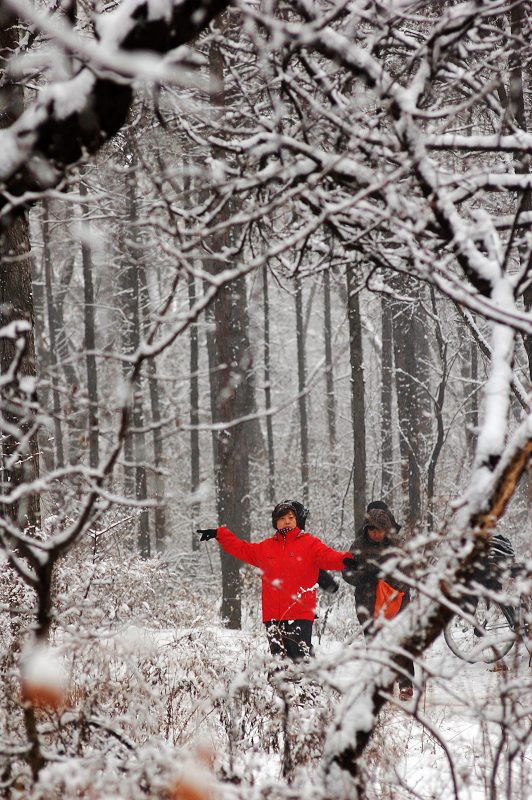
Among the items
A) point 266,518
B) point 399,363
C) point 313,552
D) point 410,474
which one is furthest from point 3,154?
point 266,518

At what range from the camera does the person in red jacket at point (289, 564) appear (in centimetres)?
588

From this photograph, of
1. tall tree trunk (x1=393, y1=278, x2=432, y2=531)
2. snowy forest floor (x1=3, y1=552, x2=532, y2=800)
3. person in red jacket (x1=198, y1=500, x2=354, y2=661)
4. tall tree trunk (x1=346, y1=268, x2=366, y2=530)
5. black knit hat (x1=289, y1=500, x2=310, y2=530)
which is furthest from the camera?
tall tree trunk (x1=393, y1=278, x2=432, y2=531)

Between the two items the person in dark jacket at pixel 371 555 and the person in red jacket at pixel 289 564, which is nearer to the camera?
the person in red jacket at pixel 289 564

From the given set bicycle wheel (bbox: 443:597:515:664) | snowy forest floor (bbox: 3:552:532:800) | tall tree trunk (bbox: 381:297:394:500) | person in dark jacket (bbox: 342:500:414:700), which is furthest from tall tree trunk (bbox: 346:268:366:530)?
snowy forest floor (bbox: 3:552:532:800)

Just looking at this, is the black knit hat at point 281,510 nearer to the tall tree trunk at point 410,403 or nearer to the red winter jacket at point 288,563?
the red winter jacket at point 288,563

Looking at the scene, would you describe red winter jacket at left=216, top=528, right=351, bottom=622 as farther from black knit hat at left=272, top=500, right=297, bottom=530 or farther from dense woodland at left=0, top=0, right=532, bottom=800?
dense woodland at left=0, top=0, right=532, bottom=800

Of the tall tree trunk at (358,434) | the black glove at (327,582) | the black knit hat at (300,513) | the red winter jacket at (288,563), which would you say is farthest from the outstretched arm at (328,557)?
the tall tree trunk at (358,434)

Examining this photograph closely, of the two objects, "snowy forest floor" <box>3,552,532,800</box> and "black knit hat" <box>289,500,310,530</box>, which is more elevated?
"black knit hat" <box>289,500,310,530</box>

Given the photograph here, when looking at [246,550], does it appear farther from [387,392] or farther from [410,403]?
[387,392]

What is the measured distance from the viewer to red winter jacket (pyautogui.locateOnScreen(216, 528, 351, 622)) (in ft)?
19.4

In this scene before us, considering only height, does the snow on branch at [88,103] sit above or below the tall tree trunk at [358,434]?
below

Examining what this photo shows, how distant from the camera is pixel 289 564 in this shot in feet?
19.8

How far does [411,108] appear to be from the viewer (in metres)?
3.30

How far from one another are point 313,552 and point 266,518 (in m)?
12.0
